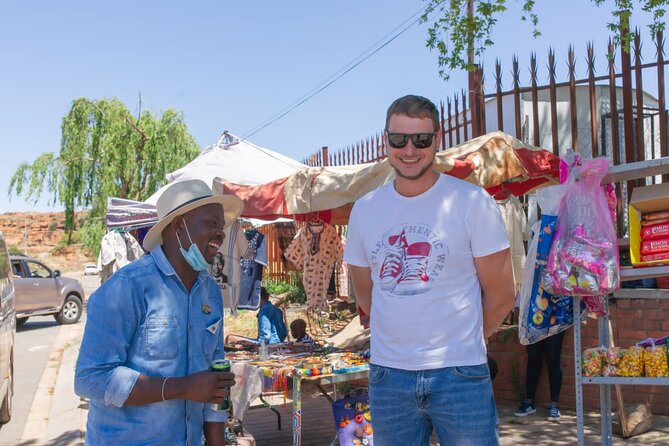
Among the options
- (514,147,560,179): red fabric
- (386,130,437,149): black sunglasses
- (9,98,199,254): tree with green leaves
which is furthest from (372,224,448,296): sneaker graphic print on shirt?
(9,98,199,254): tree with green leaves

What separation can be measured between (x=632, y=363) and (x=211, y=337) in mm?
2720

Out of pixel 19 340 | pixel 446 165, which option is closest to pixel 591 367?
pixel 446 165

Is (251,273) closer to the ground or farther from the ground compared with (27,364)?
farther from the ground

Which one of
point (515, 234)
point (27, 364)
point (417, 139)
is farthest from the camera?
point (27, 364)

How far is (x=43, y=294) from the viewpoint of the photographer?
17797 millimetres

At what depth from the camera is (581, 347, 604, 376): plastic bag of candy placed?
4.05 m

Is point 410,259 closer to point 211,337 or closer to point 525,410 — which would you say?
point 211,337

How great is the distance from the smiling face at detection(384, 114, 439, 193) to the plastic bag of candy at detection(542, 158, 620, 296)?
1.45m

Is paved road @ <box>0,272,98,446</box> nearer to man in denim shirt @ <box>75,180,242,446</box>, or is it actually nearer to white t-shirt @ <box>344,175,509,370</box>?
man in denim shirt @ <box>75,180,242,446</box>

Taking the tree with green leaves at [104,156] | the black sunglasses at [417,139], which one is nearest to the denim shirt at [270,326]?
the black sunglasses at [417,139]

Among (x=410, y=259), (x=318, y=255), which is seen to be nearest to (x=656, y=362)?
(x=410, y=259)

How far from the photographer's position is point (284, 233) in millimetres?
14297

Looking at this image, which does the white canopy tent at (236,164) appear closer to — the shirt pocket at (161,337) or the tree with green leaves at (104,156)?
the shirt pocket at (161,337)

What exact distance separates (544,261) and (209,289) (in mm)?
2186
